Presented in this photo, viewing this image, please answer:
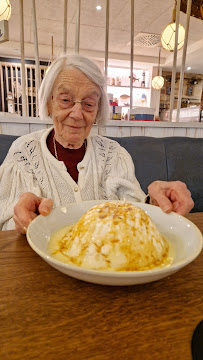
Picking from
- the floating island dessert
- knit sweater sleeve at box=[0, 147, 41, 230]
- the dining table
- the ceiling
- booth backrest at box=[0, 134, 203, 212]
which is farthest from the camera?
the ceiling

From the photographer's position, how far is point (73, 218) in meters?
0.77

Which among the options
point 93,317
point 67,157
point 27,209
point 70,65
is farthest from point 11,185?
point 93,317

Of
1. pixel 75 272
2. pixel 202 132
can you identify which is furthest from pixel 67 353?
pixel 202 132

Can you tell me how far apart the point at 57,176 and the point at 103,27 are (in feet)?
20.0

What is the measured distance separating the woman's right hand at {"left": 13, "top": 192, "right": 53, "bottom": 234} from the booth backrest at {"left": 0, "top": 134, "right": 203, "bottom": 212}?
44.1 inches

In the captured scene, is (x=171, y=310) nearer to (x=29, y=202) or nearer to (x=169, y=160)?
(x=29, y=202)

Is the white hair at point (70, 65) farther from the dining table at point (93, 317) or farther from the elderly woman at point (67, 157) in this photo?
the dining table at point (93, 317)

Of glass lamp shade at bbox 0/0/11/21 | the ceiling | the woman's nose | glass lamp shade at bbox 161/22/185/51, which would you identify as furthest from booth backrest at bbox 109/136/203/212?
the ceiling

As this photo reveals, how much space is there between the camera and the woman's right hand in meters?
0.69

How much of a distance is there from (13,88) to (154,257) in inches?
355

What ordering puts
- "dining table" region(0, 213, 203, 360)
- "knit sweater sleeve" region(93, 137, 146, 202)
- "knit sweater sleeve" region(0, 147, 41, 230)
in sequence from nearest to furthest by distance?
1. "dining table" region(0, 213, 203, 360)
2. "knit sweater sleeve" region(0, 147, 41, 230)
3. "knit sweater sleeve" region(93, 137, 146, 202)

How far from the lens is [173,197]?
86 cm

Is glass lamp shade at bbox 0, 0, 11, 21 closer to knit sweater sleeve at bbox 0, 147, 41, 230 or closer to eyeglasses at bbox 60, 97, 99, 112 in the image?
eyeglasses at bbox 60, 97, 99, 112

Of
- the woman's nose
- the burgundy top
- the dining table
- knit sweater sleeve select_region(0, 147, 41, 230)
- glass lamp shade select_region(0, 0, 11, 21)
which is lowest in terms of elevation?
the dining table
